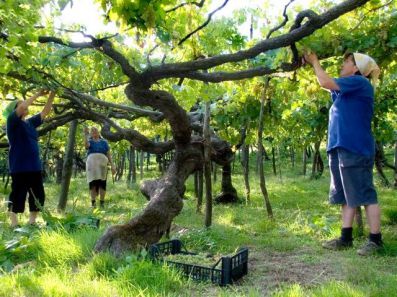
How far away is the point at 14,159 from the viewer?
244 inches

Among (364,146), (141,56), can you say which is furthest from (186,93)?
(364,146)

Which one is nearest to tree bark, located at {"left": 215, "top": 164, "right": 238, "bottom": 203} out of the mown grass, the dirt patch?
the mown grass

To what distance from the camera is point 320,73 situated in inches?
155

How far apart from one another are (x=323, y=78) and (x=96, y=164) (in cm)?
641

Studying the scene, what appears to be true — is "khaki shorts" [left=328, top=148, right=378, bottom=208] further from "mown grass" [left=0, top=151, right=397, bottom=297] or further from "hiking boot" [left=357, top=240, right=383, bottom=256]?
"mown grass" [left=0, top=151, right=397, bottom=297]

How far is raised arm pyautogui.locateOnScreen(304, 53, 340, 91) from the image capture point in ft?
12.8

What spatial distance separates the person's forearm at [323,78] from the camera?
3912 millimetres

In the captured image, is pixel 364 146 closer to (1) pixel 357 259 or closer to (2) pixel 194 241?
(1) pixel 357 259

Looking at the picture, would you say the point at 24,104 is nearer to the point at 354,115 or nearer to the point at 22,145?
the point at 22,145

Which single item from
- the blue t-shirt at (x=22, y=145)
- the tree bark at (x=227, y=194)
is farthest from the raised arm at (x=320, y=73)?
the tree bark at (x=227, y=194)

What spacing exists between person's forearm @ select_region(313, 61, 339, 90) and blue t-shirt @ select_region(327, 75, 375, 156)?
10 centimetres

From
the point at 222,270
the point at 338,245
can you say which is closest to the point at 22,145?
the point at 222,270

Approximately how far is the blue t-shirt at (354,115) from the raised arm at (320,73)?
4.3 inches

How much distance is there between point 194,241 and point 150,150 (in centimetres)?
208
